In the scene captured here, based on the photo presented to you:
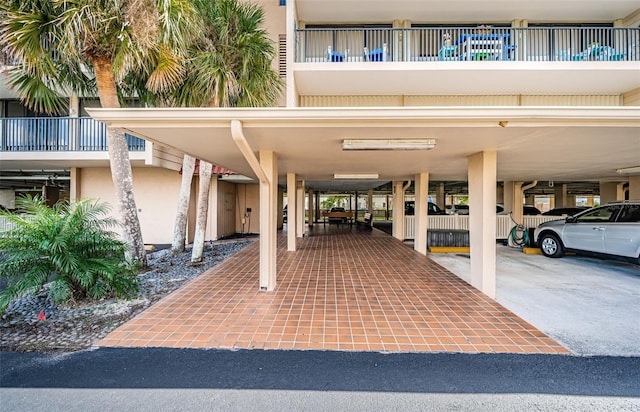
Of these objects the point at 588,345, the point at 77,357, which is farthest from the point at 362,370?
the point at 77,357

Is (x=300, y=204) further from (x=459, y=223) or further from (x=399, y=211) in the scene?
(x=459, y=223)

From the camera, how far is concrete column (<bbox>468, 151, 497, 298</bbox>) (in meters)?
4.94

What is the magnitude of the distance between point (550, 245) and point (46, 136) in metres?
16.7

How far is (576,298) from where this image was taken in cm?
490

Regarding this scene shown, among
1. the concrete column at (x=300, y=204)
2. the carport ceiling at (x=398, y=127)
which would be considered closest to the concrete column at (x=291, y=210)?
the concrete column at (x=300, y=204)

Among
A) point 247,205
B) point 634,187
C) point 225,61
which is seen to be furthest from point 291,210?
point 634,187

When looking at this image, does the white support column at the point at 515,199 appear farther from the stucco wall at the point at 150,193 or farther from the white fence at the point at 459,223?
the stucco wall at the point at 150,193

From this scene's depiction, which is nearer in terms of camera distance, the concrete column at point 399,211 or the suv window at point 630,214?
the suv window at point 630,214

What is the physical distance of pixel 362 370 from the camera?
9.18ft

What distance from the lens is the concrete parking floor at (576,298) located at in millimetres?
3457

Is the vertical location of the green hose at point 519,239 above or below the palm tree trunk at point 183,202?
below

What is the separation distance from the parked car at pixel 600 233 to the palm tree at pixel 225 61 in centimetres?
940

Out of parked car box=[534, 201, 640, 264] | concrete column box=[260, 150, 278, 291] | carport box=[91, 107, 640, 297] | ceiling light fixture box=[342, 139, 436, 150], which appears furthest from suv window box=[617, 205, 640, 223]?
concrete column box=[260, 150, 278, 291]

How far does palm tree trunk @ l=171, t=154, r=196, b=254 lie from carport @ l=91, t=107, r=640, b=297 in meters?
2.47
